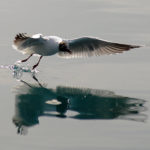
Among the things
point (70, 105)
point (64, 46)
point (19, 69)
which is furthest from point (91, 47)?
point (70, 105)

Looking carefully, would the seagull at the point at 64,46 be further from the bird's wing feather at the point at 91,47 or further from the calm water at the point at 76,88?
the calm water at the point at 76,88

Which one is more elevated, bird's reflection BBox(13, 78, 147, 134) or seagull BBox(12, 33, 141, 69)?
seagull BBox(12, 33, 141, 69)

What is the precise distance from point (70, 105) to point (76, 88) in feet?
2.48

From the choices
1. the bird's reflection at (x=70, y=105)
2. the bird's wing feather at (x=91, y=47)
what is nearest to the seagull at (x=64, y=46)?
the bird's wing feather at (x=91, y=47)

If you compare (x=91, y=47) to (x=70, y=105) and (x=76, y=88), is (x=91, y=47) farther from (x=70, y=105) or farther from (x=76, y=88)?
(x=70, y=105)

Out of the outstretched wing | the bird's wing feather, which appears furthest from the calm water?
the outstretched wing

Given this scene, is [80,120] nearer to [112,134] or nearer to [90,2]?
[112,134]

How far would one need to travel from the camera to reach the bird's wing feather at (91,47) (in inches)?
382

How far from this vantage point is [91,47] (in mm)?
9898

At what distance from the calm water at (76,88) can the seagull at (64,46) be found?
0.20m

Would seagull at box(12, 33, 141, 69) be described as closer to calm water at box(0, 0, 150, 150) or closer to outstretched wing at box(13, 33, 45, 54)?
outstretched wing at box(13, 33, 45, 54)

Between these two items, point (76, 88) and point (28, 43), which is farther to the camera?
point (28, 43)

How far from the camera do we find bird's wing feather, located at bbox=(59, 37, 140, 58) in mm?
9703

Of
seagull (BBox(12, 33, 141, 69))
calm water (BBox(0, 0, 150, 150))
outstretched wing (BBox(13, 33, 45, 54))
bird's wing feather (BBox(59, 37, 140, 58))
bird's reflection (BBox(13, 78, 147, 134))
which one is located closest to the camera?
calm water (BBox(0, 0, 150, 150))
